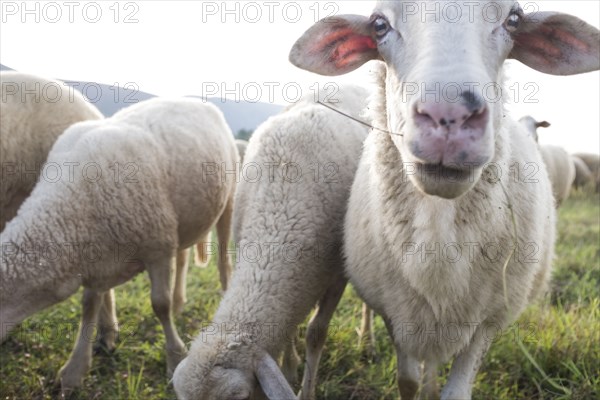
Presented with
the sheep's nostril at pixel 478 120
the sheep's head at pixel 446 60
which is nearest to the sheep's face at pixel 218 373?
the sheep's head at pixel 446 60

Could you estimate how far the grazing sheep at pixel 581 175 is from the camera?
585 inches

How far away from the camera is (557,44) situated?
2111 mm

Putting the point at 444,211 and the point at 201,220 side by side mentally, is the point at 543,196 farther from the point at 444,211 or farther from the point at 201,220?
the point at 201,220

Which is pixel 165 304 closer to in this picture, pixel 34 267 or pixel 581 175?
pixel 34 267

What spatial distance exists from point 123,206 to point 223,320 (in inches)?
53.3

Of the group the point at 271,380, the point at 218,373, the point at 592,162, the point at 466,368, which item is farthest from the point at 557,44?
the point at 592,162

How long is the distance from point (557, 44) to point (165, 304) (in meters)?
2.80

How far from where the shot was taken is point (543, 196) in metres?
2.59

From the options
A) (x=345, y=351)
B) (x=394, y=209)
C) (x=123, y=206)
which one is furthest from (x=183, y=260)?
(x=394, y=209)

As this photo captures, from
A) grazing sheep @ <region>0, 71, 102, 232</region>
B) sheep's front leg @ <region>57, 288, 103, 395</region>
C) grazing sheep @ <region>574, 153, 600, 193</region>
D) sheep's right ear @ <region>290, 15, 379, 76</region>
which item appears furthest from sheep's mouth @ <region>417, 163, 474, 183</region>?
grazing sheep @ <region>574, 153, 600, 193</region>

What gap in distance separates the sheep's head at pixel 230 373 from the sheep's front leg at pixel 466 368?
759 millimetres

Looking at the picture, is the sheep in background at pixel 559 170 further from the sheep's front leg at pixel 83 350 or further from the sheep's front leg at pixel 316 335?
the sheep's front leg at pixel 83 350

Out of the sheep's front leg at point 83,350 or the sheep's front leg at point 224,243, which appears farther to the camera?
the sheep's front leg at point 224,243

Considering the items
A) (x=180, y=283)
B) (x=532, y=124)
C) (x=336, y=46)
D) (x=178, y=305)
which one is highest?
(x=336, y=46)
